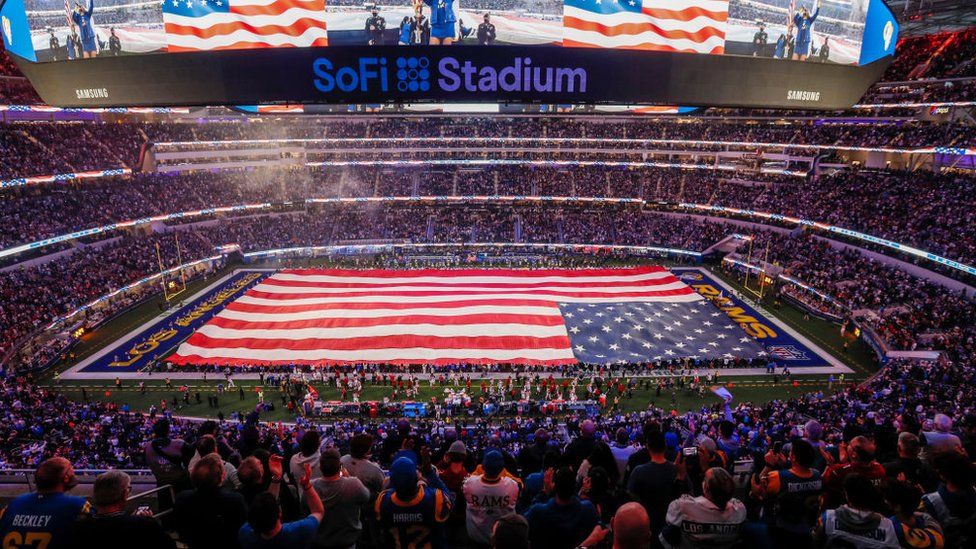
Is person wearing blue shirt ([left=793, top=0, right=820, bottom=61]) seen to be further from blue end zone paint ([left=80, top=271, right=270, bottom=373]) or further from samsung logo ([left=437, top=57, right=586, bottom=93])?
blue end zone paint ([left=80, top=271, right=270, bottom=373])

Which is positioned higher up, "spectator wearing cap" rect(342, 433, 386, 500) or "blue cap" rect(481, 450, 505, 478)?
"blue cap" rect(481, 450, 505, 478)

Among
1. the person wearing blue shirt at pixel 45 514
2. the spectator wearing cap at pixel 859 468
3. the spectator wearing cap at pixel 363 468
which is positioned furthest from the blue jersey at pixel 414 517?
the spectator wearing cap at pixel 859 468

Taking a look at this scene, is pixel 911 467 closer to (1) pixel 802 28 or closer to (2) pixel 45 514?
(1) pixel 802 28

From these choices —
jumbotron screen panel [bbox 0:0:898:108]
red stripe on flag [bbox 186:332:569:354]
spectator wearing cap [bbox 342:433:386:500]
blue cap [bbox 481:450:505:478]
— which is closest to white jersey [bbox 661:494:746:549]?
blue cap [bbox 481:450:505:478]

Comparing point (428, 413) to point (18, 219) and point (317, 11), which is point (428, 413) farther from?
point (18, 219)

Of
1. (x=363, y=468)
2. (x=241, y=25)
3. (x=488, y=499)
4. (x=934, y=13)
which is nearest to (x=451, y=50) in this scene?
(x=241, y=25)

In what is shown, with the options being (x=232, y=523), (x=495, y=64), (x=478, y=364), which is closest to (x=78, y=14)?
(x=495, y=64)

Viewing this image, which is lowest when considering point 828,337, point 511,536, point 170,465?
point 828,337
